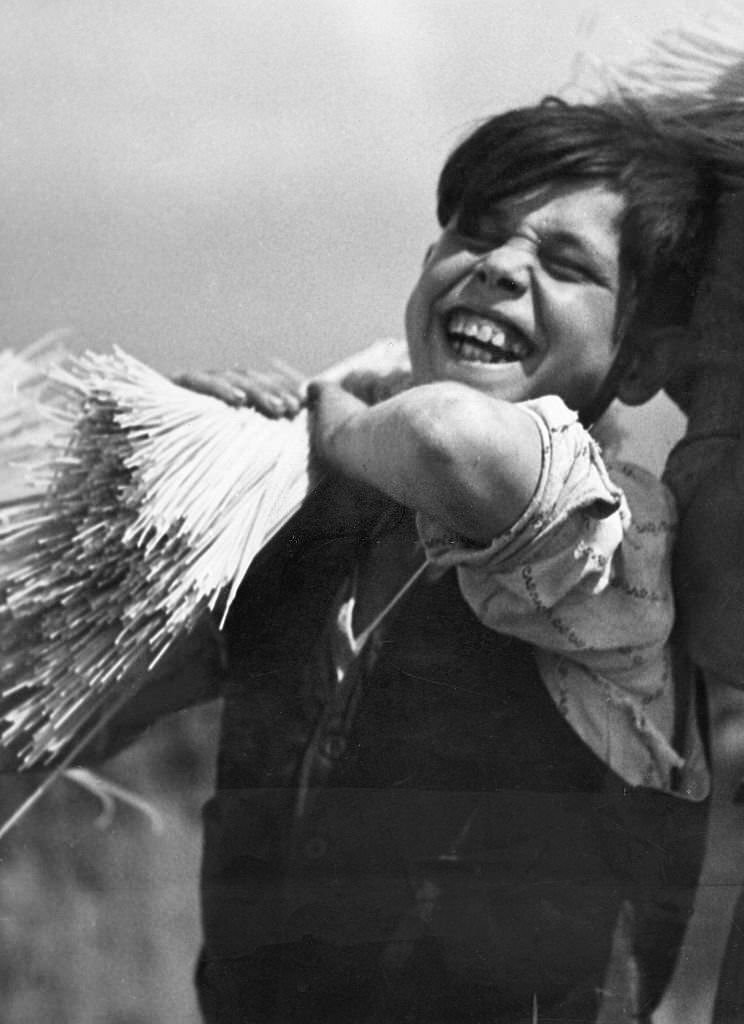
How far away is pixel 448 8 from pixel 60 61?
1.05ft

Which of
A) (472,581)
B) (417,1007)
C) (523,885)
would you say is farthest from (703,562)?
(417,1007)

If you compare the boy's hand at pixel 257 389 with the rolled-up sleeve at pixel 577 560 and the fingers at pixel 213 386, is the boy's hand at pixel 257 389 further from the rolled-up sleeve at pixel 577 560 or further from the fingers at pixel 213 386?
the rolled-up sleeve at pixel 577 560

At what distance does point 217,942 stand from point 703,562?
52 centimetres

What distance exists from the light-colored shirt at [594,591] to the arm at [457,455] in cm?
1

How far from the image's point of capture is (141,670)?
137cm

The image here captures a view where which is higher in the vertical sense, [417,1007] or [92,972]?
[92,972]

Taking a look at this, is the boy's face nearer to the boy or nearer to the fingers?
the boy

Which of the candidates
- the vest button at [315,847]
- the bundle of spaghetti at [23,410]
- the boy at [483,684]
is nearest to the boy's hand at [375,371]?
the boy at [483,684]

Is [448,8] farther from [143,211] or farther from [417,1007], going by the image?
[417,1007]

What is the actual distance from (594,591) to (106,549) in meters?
0.40

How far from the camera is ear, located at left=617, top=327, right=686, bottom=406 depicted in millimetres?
1398

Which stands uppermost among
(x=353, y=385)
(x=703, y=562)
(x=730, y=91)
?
(x=730, y=91)

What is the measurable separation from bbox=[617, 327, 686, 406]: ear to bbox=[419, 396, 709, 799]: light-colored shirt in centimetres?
6

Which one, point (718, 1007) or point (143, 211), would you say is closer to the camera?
point (143, 211)
